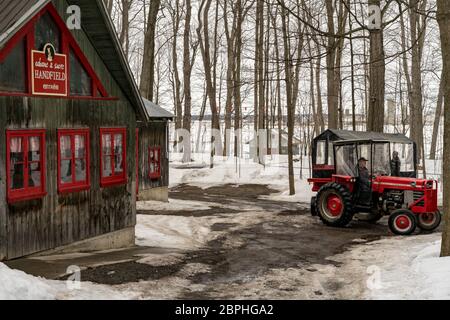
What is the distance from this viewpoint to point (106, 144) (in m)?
13.3

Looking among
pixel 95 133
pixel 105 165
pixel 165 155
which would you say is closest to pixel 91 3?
pixel 95 133

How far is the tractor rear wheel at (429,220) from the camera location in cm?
1554

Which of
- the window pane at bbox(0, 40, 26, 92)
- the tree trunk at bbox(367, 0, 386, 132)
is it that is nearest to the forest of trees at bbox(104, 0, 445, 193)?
the tree trunk at bbox(367, 0, 386, 132)

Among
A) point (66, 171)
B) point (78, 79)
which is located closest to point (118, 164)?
point (66, 171)

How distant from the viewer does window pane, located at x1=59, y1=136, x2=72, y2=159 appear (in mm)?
11719

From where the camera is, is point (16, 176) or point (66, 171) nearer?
point (16, 176)

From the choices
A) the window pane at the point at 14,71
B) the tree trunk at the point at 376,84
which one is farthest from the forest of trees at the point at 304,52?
the window pane at the point at 14,71

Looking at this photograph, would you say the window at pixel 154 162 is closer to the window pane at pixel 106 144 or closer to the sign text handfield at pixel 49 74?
the window pane at pixel 106 144

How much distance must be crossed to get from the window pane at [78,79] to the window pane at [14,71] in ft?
4.88

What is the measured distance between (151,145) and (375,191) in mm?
10120

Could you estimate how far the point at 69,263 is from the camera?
10508mm

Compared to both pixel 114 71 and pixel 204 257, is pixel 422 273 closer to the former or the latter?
pixel 204 257

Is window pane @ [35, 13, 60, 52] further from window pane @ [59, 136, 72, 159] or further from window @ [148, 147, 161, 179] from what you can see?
window @ [148, 147, 161, 179]

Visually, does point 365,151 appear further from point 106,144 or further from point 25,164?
point 25,164
